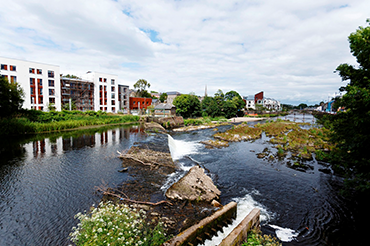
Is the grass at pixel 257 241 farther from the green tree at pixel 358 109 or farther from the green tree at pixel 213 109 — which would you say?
the green tree at pixel 213 109

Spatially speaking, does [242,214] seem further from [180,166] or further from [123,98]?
[123,98]

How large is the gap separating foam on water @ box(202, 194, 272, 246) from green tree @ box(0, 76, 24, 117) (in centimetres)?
3881

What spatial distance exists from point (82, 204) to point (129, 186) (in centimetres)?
289

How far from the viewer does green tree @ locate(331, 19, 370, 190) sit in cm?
757

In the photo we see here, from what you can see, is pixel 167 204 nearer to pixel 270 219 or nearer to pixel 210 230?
pixel 210 230

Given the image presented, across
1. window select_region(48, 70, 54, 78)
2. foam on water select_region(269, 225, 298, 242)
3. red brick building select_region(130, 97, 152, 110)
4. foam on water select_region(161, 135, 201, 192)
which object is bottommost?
foam on water select_region(269, 225, 298, 242)

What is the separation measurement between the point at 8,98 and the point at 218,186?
38440 mm

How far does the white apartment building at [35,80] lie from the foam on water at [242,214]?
196 feet

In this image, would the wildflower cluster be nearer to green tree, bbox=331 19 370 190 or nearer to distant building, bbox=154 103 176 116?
green tree, bbox=331 19 370 190

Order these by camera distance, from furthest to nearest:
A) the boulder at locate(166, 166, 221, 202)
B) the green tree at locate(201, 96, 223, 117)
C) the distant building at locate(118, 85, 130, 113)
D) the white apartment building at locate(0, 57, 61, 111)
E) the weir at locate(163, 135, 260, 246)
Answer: the distant building at locate(118, 85, 130, 113)
the green tree at locate(201, 96, 223, 117)
the white apartment building at locate(0, 57, 61, 111)
the boulder at locate(166, 166, 221, 202)
the weir at locate(163, 135, 260, 246)

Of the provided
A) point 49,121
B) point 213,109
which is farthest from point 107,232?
point 213,109

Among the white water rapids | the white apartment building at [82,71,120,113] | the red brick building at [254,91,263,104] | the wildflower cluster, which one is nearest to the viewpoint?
the wildflower cluster

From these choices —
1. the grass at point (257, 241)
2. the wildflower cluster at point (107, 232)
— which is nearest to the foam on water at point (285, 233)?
the grass at point (257, 241)

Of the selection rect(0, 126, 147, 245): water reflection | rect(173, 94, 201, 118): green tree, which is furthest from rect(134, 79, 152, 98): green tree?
rect(0, 126, 147, 245): water reflection
